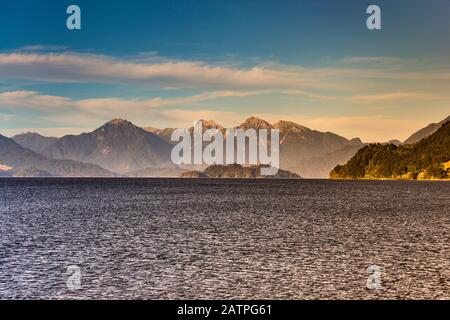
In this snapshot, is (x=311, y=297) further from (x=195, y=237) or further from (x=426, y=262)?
(x=195, y=237)

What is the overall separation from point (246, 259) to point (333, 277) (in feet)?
38.5

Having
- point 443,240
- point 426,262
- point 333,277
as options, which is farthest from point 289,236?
point 333,277

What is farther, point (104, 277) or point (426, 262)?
point (426, 262)

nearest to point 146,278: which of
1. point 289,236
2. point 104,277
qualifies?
point 104,277

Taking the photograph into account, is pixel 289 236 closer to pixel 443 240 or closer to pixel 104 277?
pixel 443 240

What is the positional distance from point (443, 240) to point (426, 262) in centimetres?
2147

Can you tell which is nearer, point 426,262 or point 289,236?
point 426,262

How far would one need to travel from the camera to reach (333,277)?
146 ft
